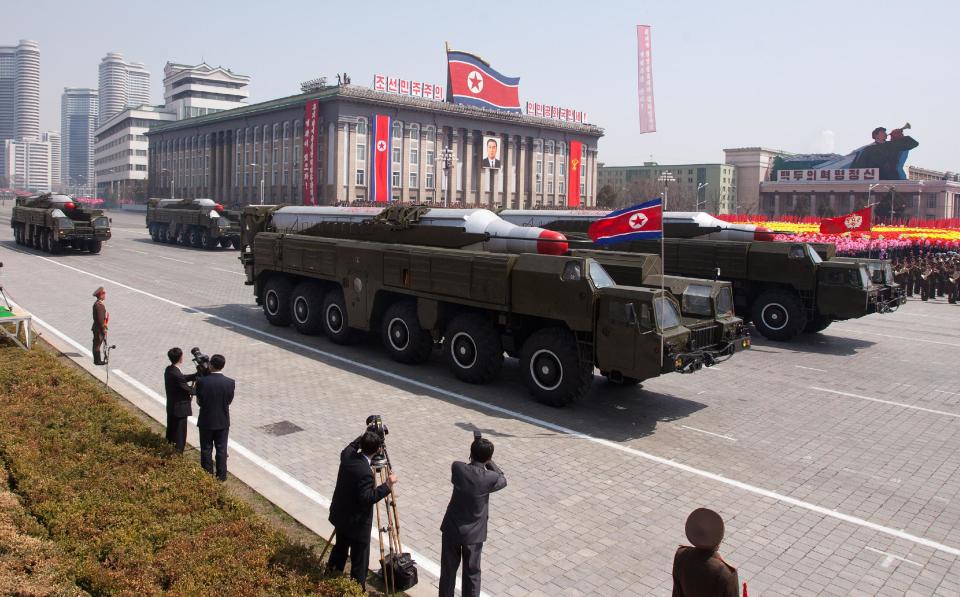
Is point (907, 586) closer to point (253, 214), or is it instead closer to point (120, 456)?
point (120, 456)

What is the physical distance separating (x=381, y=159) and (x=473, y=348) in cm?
6231

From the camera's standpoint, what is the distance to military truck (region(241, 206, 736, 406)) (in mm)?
10977

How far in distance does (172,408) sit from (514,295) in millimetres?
5715

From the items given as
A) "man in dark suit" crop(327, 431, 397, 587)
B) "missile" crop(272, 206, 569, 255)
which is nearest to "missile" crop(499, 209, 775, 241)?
"missile" crop(272, 206, 569, 255)

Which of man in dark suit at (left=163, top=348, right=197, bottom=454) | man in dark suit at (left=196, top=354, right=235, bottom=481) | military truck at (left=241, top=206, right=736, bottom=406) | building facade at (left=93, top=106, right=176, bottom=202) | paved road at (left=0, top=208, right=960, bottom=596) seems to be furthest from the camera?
building facade at (left=93, top=106, right=176, bottom=202)

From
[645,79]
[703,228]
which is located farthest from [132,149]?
[703,228]

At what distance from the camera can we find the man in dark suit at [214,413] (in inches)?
310

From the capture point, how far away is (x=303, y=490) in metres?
8.30

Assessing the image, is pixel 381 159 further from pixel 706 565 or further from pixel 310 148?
pixel 706 565

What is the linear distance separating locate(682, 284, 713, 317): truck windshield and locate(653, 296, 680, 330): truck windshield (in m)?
1.23

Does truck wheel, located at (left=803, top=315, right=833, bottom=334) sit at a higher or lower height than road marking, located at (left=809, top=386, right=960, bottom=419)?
higher

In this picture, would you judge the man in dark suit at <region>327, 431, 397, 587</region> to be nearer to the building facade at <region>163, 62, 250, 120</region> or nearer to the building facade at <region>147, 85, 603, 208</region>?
the building facade at <region>147, 85, 603, 208</region>

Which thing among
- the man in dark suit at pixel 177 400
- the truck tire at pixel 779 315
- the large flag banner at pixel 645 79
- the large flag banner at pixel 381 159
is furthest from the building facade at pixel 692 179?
the man in dark suit at pixel 177 400

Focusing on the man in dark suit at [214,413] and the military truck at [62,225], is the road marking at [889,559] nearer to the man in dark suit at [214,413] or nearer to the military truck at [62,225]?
the man in dark suit at [214,413]
